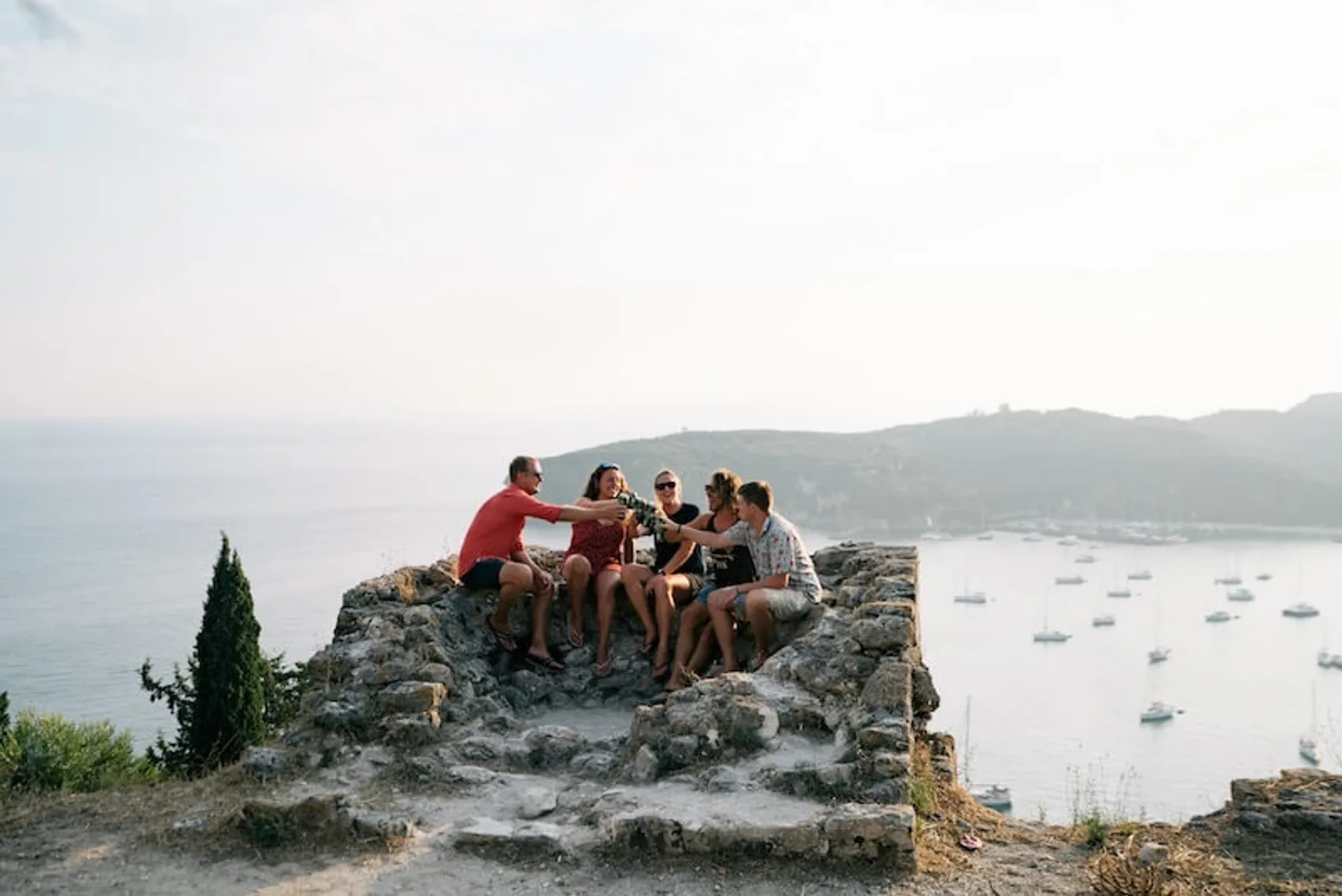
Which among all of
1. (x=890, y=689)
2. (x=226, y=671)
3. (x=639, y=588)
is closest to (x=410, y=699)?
(x=639, y=588)

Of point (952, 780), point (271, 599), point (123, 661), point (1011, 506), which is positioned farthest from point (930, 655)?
point (952, 780)

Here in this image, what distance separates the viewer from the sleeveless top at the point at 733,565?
9461 millimetres

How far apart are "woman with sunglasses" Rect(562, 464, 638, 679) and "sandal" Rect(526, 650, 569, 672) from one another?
12.5 inches

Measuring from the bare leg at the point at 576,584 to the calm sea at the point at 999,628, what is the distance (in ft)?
64.6

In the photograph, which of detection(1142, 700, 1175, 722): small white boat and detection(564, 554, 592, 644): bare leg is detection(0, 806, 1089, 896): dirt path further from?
detection(1142, 700, 1175, 722): small white boat

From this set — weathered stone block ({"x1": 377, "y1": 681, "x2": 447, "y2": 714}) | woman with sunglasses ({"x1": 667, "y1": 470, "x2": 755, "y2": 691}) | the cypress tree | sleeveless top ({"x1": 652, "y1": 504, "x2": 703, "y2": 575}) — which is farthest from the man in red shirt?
the cypress tree

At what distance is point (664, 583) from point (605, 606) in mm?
683

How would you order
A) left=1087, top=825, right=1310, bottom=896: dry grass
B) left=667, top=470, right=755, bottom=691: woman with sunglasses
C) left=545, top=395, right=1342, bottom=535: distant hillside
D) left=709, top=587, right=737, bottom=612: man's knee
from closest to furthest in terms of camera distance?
left=1087, top=825, right=1310, bottom=896: dry grass < left=709, top=587, right=737, bottom=612: man's knee < left=667, top=470, right=755, bottom=691: woman with sunglasses < left=545, top=395, right=1342, bottom=535: distant hillside

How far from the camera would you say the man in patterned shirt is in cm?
903

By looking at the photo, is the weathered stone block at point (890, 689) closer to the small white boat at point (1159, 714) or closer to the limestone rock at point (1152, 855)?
the limestone rock at point (1152, 855)

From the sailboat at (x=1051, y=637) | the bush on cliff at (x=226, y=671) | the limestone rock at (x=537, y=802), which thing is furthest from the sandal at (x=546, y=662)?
the sailboat at (x=1051, y=637)

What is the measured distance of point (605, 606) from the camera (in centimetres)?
1005

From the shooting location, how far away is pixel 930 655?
80188 mm

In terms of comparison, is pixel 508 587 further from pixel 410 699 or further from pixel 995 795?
pixel 995 795
